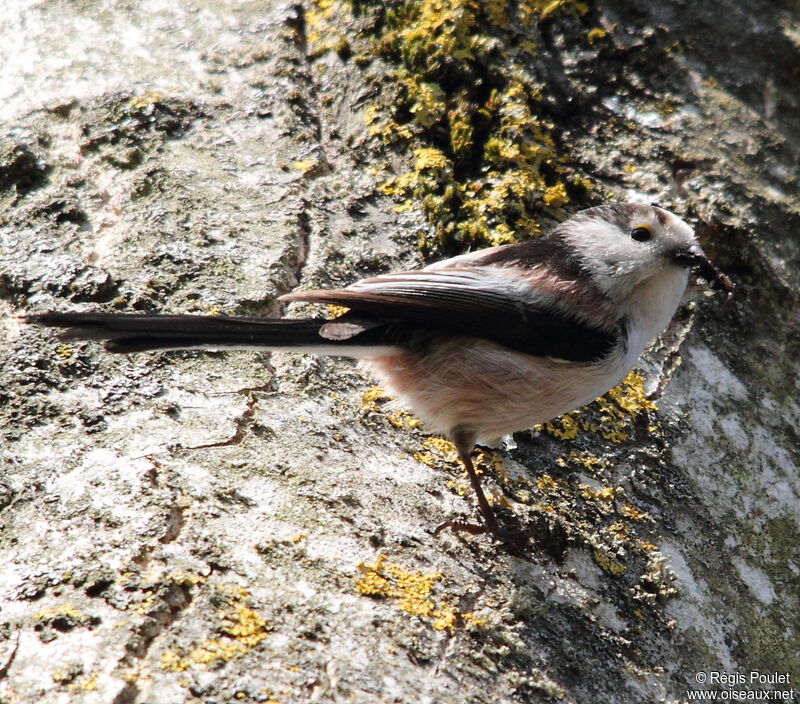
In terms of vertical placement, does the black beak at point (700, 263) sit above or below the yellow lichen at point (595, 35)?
below

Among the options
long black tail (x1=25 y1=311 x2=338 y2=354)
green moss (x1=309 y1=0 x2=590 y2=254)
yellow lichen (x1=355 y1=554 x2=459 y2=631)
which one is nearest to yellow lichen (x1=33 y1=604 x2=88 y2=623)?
yellow lichen (x1=355 y1=554 x2=459 y2=631)

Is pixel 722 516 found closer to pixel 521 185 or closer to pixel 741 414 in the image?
pixel 741 414

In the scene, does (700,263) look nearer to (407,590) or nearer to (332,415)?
(332,415)

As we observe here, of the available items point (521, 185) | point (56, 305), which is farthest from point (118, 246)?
point (521, 185)

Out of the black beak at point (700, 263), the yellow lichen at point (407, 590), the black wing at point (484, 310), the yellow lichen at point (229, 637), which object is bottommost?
the yellow lichen at point (407, 590)

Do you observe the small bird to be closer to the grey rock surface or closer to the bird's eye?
the bird's eye

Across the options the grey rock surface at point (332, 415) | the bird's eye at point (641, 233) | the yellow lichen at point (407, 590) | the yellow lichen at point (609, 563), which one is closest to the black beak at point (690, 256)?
the bird's eye at point (641, 233)

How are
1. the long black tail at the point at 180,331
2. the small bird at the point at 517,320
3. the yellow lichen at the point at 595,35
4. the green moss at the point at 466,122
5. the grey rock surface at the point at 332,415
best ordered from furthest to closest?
the yellow lichen at the point at 595,35 < the green moss at the point at 466,122 < the small bird at the point at 517,320 < the long black tail at the point at 180,331 < the grey rock surface at the point at 332,415

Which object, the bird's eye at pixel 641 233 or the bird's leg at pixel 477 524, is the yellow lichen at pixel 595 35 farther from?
the bird's leg at pixel 477 524
